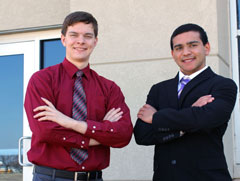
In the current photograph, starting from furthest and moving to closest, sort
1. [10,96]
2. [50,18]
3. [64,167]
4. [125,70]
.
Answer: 1. [10,96]
2. [50,18]
3. [125,70]
4. [64,167]

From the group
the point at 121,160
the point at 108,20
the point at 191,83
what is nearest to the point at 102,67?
the point at 108,20

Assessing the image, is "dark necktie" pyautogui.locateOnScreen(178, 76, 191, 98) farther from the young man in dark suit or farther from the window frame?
the window frame

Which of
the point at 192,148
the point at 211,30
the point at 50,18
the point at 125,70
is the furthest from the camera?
the point at 50,18

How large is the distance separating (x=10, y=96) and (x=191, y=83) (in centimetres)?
310

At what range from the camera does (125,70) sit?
4016mm

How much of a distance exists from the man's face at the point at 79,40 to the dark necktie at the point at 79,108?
13 cm

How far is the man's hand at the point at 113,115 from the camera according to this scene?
2623 mm

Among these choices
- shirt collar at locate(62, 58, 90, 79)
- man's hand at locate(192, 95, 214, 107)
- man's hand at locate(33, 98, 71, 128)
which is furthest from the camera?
shirt collar at locate(62, 58, 90, 79)

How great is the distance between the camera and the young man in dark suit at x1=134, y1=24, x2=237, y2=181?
249 centimetres

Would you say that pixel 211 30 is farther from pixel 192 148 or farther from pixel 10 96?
pixel 10 96

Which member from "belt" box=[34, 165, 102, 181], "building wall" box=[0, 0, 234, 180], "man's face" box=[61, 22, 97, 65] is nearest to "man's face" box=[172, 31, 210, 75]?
"man's face" box=[61, 22, 97, 65]

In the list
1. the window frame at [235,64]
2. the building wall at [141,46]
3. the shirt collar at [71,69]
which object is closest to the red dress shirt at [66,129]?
the shirt collar at [71,69]

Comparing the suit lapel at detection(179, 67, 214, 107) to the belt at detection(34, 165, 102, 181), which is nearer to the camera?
the belt at detection(34, 165, 102, 181)

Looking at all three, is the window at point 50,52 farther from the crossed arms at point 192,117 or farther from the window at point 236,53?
the crossed arms at point 192,117
